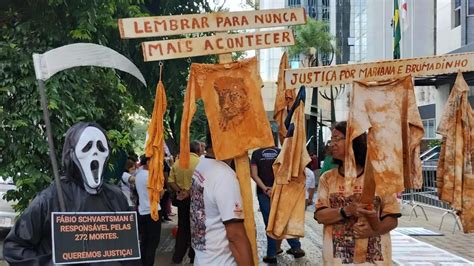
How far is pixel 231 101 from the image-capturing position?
404 cm

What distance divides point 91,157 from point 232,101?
128 cm

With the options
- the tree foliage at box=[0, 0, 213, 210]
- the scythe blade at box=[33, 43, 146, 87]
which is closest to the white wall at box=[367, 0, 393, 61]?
the tree foliage at box=[0, 0, 213, 210]

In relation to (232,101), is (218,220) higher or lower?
lower

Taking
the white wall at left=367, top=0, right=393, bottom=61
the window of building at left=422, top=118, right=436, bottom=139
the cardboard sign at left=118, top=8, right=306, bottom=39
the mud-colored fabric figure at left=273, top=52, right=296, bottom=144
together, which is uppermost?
the white wall at left=367, top=0, right=393, bottom=61

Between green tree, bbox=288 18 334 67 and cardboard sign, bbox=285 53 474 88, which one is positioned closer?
cardboard sign, bbox=285 53 474 88

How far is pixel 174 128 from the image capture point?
40.5 feet

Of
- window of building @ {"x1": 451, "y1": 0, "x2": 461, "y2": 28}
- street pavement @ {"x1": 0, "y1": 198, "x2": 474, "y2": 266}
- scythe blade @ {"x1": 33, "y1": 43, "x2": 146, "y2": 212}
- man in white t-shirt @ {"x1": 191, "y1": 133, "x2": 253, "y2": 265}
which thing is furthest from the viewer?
window of building @ {"x1": 451, "y1": 0, "x2": 461, "y2": 28}

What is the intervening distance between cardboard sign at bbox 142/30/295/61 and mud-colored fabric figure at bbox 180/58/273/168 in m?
0.11

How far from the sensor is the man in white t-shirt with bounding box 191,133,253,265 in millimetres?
3471

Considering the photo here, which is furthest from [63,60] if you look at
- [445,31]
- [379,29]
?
[379,29]

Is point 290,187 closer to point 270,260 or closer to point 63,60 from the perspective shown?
point 63,60

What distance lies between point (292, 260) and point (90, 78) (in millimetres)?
4301

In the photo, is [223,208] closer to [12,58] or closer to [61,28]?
[12,58]

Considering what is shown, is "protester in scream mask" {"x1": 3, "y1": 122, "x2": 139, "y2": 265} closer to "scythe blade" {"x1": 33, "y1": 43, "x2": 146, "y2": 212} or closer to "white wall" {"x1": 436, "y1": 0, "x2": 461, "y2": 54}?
"scythe blade" {"x1": 33, "y1": 43, "x2": 146, "y2": 212}
